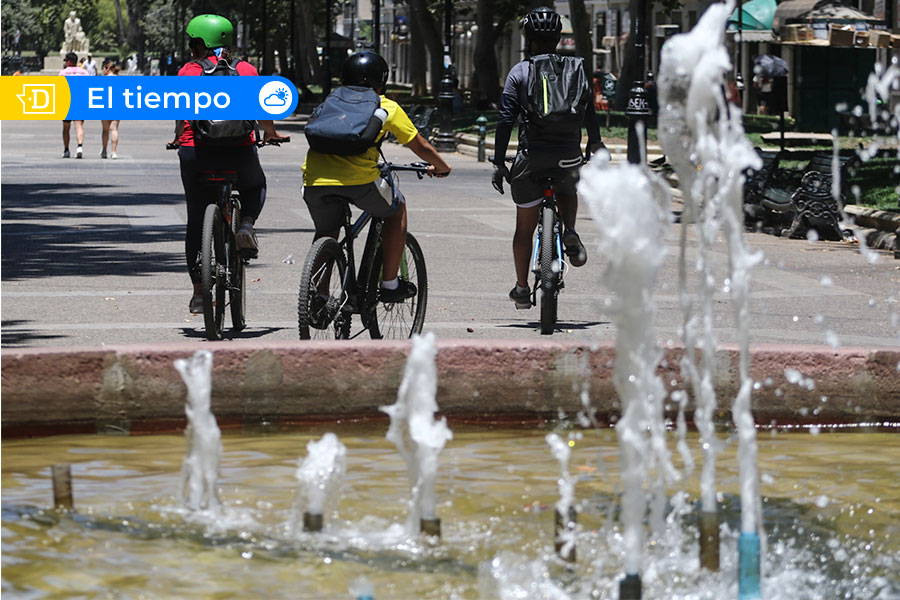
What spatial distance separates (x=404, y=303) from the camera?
965cm

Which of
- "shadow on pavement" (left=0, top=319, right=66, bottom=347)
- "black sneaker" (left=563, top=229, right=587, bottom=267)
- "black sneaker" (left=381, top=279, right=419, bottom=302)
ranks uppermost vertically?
"black sneaker" (left=563, top=229, right=587, bottom=267)

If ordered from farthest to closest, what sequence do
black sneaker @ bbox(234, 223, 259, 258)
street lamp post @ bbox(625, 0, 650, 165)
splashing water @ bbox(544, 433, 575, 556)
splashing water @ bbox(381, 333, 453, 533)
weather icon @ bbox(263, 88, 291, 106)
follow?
street lamp post @ bbox(625, 0, 650, 165) < weather icon @ bbox(263, 88, 291, 106) < black sneaker @ bbox(234, 223, 259, 258) < splashing water @ bbox(381, 333, 453, 533) < splashing water @ bbox(544, 433, 575, 556)

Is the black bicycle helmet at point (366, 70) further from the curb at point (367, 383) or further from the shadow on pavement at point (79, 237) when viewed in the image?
the shadow on pavement at point (79, 237)

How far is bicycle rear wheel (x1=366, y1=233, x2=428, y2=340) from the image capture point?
30.0 feet

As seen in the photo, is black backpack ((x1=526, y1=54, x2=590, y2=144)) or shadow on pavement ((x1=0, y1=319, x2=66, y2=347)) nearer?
shadow on pavement ((x1=0, y1=319, x2=66, y2=347))

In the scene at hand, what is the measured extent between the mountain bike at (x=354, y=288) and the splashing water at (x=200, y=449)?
2053 millimetres

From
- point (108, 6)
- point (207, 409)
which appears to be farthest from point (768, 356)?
point (108, 6)

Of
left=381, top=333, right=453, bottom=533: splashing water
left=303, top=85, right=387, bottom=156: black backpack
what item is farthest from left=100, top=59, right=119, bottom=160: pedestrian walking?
left=381, top=333, right=453, bottom=533: splashing water

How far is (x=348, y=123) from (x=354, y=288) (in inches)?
38.6

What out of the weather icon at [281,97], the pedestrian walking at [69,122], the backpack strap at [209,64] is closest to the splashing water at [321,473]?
the backpack strap at [209,64]

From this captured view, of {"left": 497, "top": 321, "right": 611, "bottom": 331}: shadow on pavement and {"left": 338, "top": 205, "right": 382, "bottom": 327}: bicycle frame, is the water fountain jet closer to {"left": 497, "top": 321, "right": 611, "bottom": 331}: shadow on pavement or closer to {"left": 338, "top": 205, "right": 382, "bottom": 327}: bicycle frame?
{"left": 338, "top": 205, "right": 382, "bottom": 327}: bicycle frame

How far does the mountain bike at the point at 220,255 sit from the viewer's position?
923cm

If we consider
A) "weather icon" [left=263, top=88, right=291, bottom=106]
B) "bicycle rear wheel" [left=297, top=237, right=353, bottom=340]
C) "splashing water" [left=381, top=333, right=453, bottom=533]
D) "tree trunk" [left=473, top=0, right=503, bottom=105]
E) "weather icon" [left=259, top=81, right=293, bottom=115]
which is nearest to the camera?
"splashing water" [left=381, top=333, right=453, bottom=533]

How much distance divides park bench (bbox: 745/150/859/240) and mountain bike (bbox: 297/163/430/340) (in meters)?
8.79
